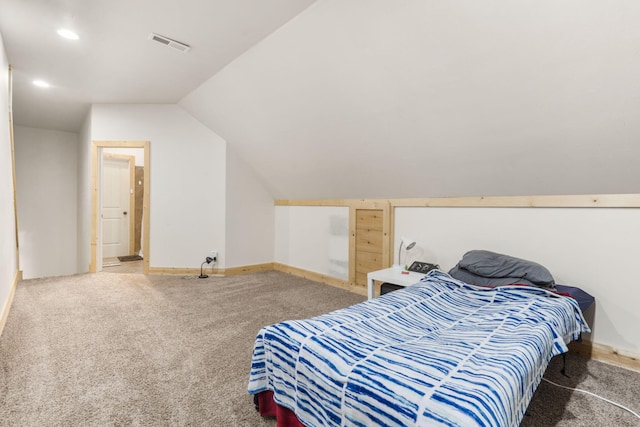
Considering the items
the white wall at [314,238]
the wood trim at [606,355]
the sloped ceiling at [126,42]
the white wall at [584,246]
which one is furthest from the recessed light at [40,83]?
the wood trim at [606,355]

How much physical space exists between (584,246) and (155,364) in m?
3.09

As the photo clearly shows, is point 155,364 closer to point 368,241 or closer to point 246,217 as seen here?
point 368,241

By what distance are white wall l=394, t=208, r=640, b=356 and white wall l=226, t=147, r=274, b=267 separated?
115 inches

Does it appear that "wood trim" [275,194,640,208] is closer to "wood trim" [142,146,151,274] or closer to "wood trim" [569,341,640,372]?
"wood trim" [569,341,640,372]

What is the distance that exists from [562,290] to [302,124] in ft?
8.55

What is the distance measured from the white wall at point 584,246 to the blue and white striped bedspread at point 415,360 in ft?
1.56

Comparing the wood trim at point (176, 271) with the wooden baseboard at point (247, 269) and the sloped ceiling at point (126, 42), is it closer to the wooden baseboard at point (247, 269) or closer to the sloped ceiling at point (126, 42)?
the wooden baseboard at point (247, 269)

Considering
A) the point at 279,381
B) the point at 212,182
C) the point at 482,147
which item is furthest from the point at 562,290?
the point at 212,182

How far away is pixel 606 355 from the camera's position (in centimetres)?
227

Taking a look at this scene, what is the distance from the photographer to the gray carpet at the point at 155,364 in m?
1.65

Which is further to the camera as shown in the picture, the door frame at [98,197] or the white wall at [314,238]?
the door frame at [98,197]

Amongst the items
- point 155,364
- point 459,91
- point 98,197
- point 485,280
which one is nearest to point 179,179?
point 98,197

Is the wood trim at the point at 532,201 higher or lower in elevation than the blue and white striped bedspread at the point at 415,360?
higher

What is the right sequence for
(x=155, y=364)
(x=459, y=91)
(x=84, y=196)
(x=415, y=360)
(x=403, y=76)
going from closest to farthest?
(x=415, y=360) < (x=155, y=364) < (x=459, y=91) < (x=403, y=76) < (x=84, y=196)
